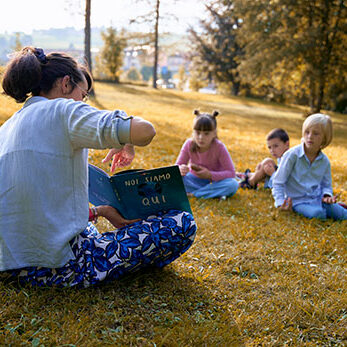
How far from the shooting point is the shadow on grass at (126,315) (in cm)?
195

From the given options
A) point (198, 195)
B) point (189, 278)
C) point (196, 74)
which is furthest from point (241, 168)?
point (196, 74)

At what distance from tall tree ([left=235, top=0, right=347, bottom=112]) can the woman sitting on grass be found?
1601 centimetres

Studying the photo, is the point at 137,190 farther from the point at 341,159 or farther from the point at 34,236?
the point at 341,159

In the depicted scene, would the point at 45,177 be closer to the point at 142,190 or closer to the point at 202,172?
the point at 142,190

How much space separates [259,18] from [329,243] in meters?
16.1

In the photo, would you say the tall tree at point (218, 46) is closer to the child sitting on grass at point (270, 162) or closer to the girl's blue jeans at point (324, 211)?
the child sitting on grass at point (270, 162)

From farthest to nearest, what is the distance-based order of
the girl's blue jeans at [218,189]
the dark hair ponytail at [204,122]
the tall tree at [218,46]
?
the tall tree at [218,46]
the girl's blue jeans at [218,189]
the dark hair ponytail at [204,122]

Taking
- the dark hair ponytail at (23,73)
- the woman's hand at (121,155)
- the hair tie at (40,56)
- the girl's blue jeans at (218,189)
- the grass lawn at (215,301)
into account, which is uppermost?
the hair tie at (40,56)

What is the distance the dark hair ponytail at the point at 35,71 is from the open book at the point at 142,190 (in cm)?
60

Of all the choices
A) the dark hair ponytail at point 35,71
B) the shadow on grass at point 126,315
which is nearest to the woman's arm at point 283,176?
the shadow on grass at point 126,315

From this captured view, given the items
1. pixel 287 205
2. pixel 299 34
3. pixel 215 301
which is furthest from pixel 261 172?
pixel 299 34

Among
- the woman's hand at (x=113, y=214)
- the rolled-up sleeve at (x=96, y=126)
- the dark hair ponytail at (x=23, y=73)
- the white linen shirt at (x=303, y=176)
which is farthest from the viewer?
the white linen shirt at (x=303, y=176)

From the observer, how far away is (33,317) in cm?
205

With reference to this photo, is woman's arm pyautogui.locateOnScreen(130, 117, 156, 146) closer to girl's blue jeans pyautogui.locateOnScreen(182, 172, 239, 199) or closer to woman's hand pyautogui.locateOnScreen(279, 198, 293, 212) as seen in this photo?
woman's hand pyautogui.locateOnScreen(279, 198, 293, 212)
